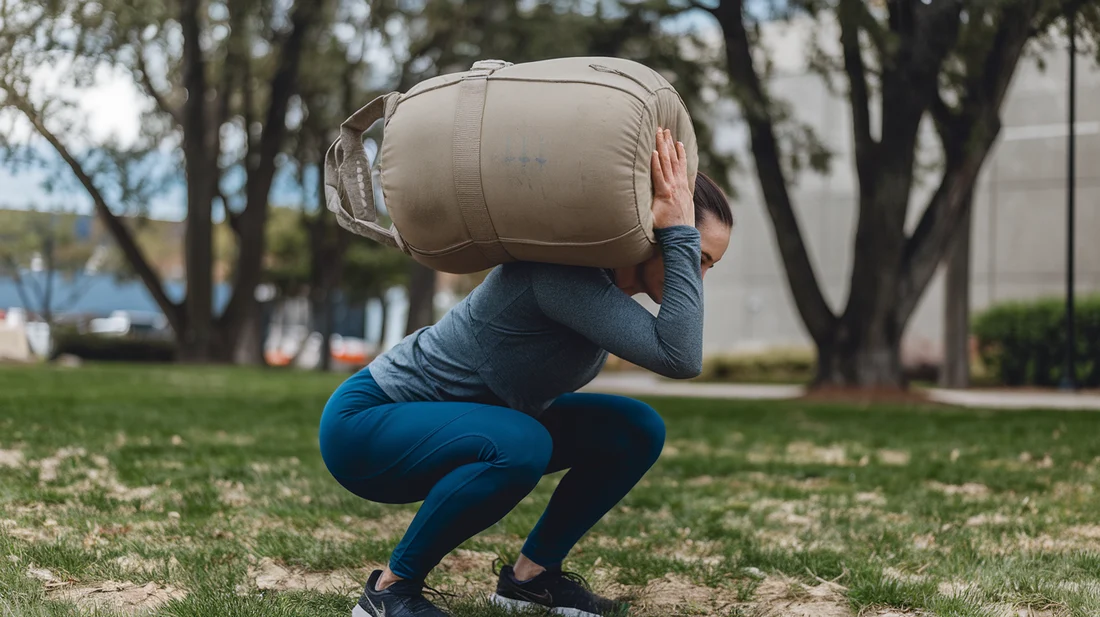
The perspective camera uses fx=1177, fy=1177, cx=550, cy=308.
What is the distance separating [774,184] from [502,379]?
1160cm

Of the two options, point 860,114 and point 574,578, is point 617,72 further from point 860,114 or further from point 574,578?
point 860,114

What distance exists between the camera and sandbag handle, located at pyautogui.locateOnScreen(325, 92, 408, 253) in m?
3.39

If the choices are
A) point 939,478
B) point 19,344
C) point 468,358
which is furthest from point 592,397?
point 19,344

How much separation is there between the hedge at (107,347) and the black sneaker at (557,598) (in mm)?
27464

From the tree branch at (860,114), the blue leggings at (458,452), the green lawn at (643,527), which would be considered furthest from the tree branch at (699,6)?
the blue leggings at (458,452)

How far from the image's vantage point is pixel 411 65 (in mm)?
21016

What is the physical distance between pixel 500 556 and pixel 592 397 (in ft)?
3.04

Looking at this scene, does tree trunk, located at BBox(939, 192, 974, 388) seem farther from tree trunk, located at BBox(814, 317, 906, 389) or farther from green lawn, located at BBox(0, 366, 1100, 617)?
green lawn, located at BBox(0, 366, 1100, 617)

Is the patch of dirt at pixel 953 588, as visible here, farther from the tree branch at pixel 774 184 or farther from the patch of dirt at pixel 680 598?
the tree branch at pixel 774 184

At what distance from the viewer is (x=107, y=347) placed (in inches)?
1149

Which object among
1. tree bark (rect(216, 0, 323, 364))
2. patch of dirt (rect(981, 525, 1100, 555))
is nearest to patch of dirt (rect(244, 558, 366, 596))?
patch of dirt (rect(981, 525, 1100, 555))

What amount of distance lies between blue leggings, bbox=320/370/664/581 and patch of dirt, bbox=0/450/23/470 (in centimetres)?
334

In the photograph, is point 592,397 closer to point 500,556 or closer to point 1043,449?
point 500,556

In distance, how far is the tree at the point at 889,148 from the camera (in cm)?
1284
